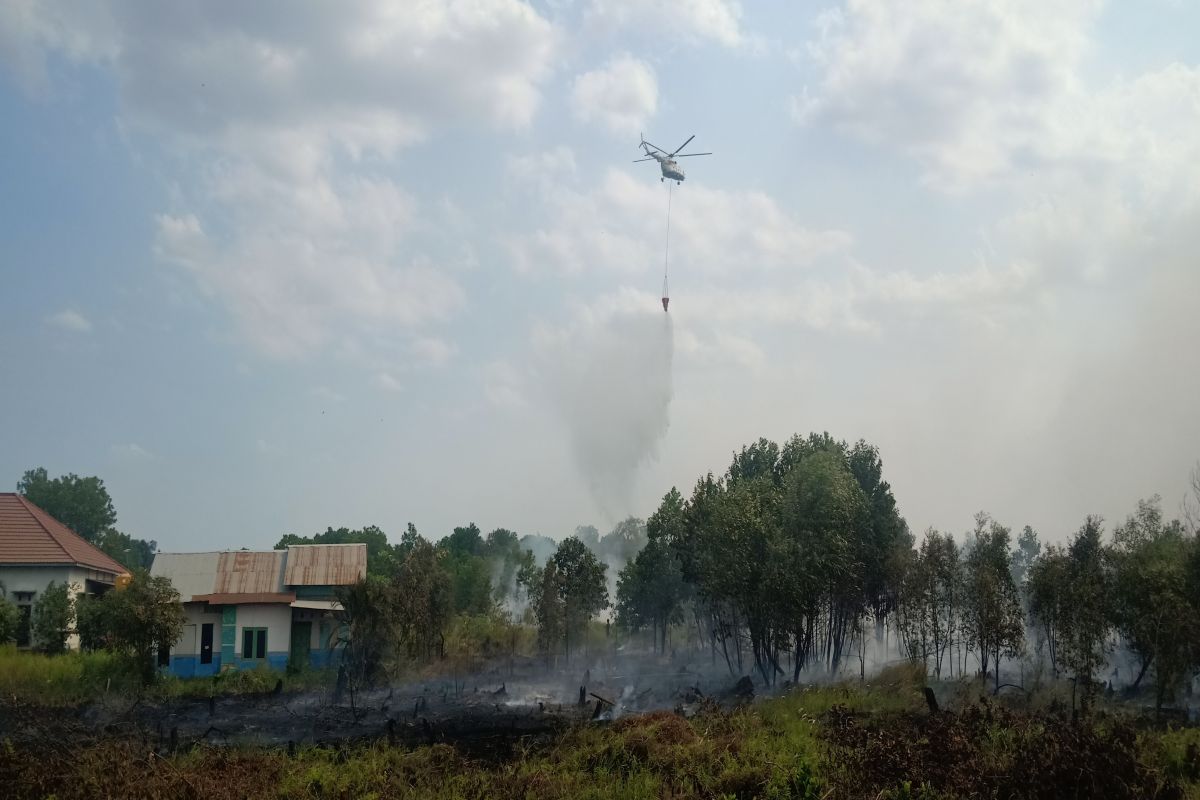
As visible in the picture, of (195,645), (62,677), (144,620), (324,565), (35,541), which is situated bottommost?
(62,677)

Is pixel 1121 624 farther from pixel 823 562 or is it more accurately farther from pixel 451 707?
pixel 451 707

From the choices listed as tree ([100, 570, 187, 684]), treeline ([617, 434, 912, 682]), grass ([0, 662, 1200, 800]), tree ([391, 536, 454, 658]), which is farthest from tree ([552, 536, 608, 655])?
grass ([0, 662, 1200, 800])

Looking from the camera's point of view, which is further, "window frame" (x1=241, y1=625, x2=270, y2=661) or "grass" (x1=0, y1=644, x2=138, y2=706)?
"window frame" (x1=241, y1=625, x2=270, y2=661)

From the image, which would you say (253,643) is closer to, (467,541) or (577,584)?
(577,584)

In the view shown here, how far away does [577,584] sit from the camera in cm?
5634

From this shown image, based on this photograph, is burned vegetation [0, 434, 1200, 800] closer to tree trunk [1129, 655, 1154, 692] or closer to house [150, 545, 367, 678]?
tree trunk [1129, 655, 1154, 692]

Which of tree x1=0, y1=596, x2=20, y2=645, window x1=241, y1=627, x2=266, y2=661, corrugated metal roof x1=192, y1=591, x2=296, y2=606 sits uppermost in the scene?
corrugated metal roof x1=192, y1=591, x2=296, y2=606

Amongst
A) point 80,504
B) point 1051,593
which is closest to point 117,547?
point 80,504

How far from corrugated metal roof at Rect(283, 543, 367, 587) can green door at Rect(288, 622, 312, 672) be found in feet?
7.94

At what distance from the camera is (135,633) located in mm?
41188

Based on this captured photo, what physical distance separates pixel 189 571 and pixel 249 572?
3.26m

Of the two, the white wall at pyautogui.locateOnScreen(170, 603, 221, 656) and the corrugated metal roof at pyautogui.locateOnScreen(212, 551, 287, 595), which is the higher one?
the corrugated metal roof at pyautogui.locateOnScreen(212, 551, 287, 595)

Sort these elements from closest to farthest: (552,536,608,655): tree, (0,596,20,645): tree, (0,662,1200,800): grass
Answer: (0,662,1200,800): grass < (0,596,20,645): tree < (552,536,608,655): tree

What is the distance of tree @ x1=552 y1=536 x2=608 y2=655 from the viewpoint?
2202 inches
